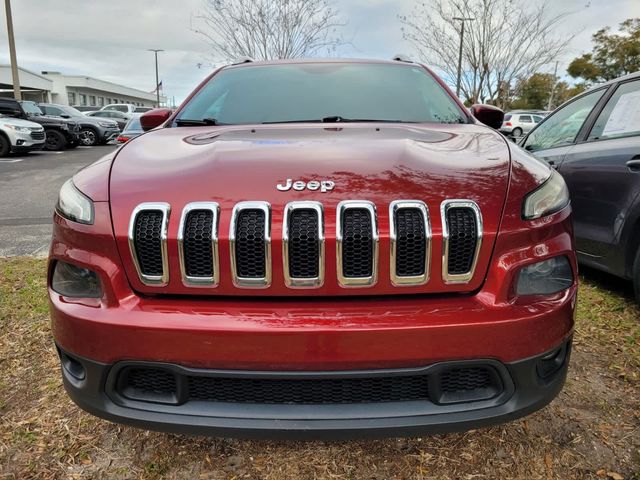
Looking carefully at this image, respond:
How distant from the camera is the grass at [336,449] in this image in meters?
1.84

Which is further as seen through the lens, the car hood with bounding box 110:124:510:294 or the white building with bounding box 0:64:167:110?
the white building with bounding box 0:64:167:110

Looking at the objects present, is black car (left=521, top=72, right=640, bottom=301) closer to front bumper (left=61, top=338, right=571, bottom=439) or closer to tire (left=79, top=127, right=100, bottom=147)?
front bumper (left=61, top=338, right=571, bottom=439)

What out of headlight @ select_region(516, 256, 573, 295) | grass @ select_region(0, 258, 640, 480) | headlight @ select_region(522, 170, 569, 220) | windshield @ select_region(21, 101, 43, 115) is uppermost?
headlight @ select_region(522, 170, 569, 220)

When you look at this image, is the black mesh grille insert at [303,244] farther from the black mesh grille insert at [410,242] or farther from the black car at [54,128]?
the black car at [54,128]

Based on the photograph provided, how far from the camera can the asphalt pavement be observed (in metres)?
4.95

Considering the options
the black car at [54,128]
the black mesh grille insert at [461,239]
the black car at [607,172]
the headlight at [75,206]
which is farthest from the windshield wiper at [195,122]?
the black car at [54,128]

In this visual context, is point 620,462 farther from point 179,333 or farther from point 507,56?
point 507,56

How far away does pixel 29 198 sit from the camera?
761 cm

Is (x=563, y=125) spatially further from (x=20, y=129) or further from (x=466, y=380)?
(x=20, y=129)

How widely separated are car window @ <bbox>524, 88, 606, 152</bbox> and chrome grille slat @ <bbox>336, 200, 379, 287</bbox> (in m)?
2.95

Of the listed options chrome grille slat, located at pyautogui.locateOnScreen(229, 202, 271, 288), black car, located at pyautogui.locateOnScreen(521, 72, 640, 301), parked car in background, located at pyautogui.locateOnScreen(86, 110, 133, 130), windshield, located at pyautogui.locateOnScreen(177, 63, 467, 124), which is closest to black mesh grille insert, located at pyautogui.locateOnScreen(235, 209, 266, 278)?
chrome grille slat, located at pyautogui.locateOnScreen(229, 202, 271, 288)

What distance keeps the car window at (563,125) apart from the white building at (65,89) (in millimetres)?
42134

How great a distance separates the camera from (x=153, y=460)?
6.22 feet

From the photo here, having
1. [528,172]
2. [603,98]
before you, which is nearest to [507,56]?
[603,98]
